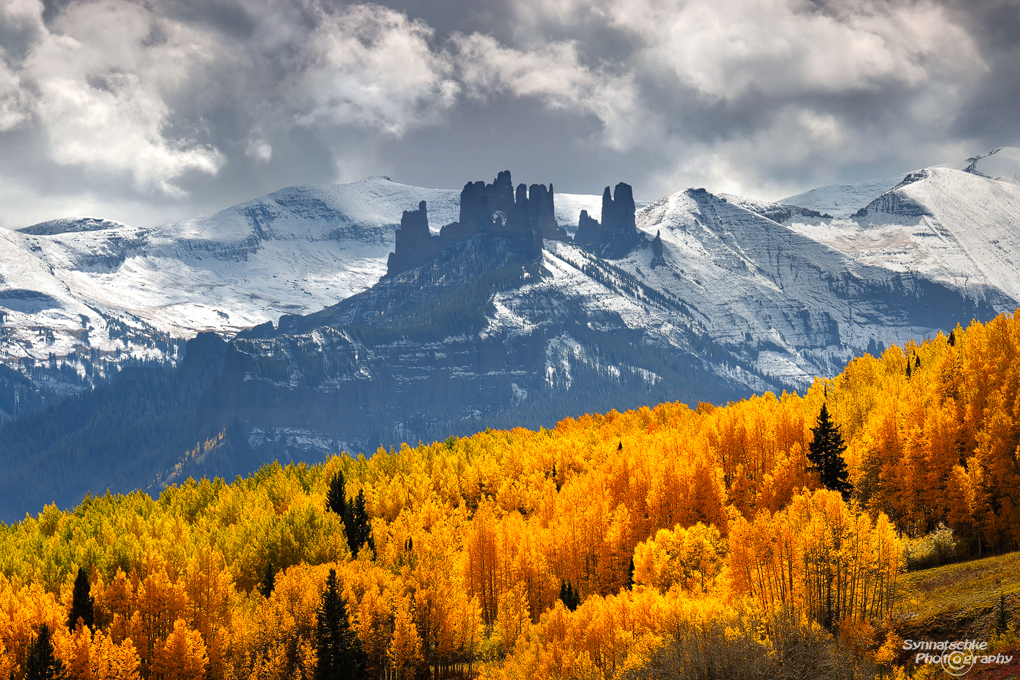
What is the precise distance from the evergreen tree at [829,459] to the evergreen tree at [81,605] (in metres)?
81.3

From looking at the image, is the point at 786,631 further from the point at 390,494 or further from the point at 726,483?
the point at 390,494

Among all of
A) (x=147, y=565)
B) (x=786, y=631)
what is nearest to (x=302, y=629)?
(x=147, y=565)

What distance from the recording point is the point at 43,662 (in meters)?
83.8

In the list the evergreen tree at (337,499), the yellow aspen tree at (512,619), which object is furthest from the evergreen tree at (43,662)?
the evergreen tree at (337,499)

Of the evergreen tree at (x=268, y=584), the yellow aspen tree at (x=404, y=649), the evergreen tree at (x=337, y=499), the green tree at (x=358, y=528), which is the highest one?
the evergreen tree at (x=337, y=499)

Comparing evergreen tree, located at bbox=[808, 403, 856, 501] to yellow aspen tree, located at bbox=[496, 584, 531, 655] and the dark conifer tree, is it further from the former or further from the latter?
yellow aspen tree, located at bbox=[496, 584, 531, 655]

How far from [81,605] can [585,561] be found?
56.5 meters

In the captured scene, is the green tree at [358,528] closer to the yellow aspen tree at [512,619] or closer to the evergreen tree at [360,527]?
the evergreen tree at [360,527]

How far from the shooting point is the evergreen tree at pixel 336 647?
86.3 metres

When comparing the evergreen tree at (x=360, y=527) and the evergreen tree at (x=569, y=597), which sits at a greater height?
the evergreen tree at (x=360, y=527)

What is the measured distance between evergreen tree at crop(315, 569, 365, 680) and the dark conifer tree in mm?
55191

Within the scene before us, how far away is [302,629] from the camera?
9319cm

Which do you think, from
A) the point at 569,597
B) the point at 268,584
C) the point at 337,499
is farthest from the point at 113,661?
the point at 569,597

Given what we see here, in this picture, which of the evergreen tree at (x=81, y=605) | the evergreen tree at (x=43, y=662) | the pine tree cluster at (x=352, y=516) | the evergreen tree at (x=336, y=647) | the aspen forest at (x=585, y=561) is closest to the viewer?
the aspen forest at (x=585, y=561)
